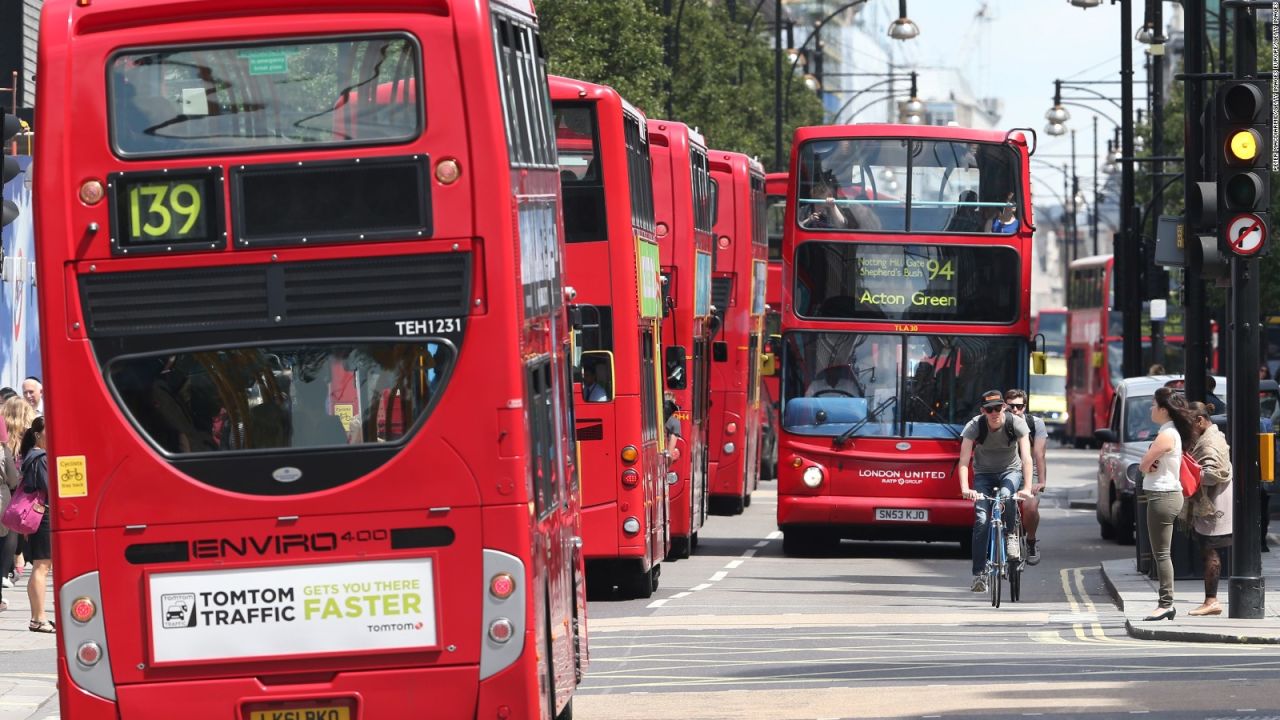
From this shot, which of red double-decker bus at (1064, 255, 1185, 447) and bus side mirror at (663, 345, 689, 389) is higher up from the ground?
bus side mirror at (663, 345, 689, 389)

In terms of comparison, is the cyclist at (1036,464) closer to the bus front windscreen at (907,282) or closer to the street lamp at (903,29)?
the bus front windscreen at (907,282)

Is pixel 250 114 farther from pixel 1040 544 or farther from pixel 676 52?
pixel 676 52

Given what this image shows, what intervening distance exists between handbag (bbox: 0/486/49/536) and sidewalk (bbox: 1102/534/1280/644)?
25.3 feet

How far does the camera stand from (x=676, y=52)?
151 feet

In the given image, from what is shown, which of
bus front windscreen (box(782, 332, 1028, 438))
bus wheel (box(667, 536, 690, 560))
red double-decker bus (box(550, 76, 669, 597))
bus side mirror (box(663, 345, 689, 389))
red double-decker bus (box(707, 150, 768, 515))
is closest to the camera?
red double-decker bus (box(550, 76, 669, 597))

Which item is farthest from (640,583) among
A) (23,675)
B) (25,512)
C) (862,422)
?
(23,675)

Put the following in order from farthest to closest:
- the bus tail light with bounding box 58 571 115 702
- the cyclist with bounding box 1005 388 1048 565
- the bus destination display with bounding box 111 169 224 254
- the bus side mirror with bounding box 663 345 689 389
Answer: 1. the bus side mirror with bounding box 663 345 689 389
2. the cyclist with bounding box 1005 388 1048 565
3. the bus destination display with bounding box 111 169 224 254
4. the bus tail light with bounding box 58 571 115 702

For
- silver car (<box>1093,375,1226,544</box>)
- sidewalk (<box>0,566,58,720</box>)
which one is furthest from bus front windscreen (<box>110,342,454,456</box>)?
silver car (<box>1093,375,1226,544</box>)

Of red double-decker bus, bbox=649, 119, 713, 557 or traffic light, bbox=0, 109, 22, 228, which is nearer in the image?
traffic light, bbox=0, 109, 22, 228

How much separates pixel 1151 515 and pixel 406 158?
374 inches

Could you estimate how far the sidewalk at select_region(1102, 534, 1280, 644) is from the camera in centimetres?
1662

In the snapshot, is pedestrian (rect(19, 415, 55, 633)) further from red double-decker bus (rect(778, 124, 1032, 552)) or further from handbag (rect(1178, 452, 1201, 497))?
red double-decker bus (rect(778, 124, 1032, 552))

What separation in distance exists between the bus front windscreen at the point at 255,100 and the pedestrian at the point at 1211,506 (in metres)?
9.80

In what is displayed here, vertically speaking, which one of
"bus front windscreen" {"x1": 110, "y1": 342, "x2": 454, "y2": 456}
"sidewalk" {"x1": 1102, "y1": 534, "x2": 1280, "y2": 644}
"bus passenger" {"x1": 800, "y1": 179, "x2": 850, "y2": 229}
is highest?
"bus passenger" {"x1": 800, "y1": 179, "x2": 850, "y2": 229}
